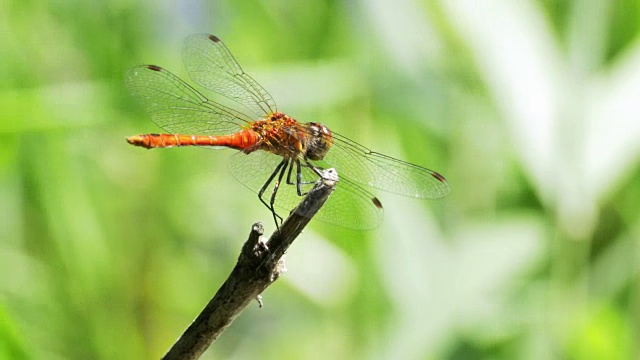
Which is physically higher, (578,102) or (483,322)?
(578,102)

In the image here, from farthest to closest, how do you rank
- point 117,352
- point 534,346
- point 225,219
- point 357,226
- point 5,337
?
point 225,219
point 117,352
point 534,346
point 357,226
point 5,337

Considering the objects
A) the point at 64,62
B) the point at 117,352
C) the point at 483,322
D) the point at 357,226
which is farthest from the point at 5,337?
the point at 64,62

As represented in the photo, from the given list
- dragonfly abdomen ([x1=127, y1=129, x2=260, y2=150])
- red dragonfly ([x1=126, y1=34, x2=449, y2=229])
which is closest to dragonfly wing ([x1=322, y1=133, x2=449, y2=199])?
red dragonfly ([x1=126, y1=34, x2=449, y2=229])

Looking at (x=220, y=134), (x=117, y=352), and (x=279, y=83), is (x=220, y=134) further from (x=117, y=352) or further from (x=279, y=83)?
(x=117, y=352)

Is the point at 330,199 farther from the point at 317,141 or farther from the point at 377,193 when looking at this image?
the point at 377,193

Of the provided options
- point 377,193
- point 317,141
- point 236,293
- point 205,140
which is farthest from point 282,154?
point 236,293
